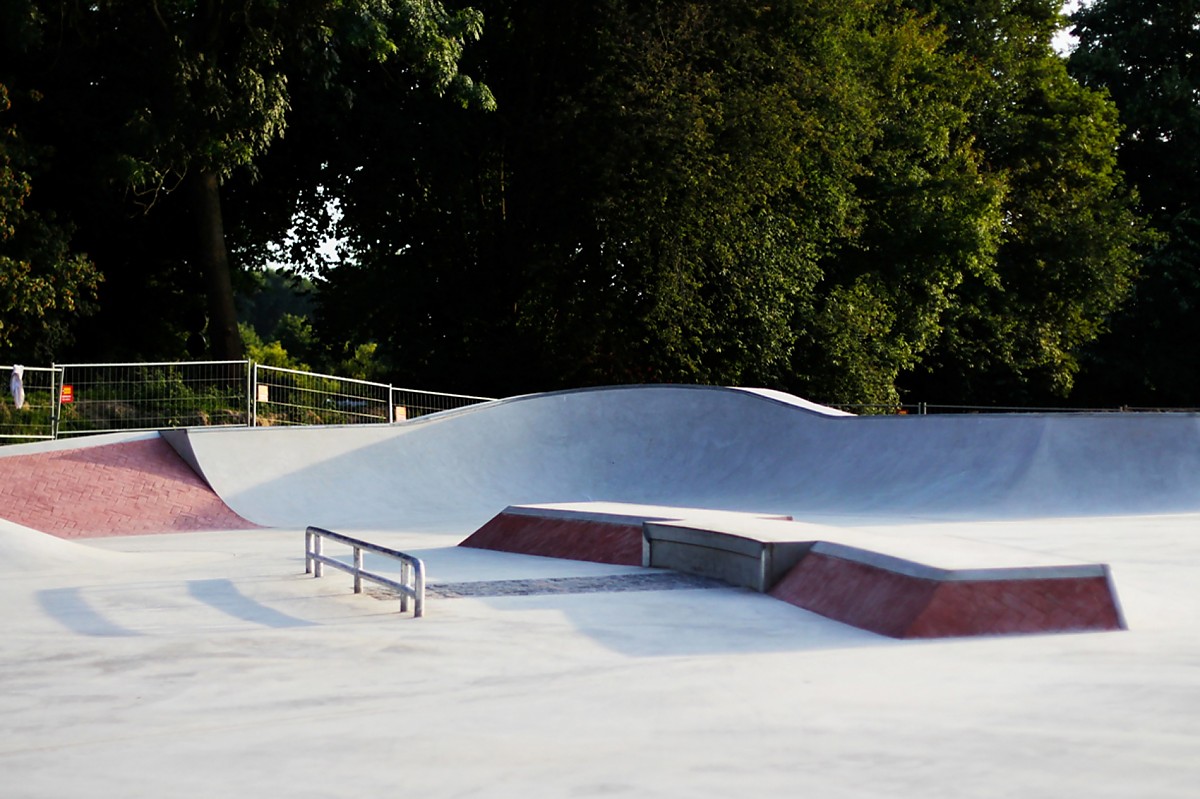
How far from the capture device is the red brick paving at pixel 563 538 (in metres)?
11.5

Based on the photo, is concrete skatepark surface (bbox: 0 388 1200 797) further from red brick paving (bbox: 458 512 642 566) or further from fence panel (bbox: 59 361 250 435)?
fence panel (bbox: 59 361 250 435)

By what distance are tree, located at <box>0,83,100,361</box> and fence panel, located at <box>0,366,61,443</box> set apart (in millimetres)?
4042

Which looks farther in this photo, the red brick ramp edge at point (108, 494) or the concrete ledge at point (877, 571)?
the red brick ramp edge at point (108, 494)

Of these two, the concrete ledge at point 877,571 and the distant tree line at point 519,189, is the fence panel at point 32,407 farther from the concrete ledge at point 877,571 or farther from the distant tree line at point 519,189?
the concrete ledge at point 877,571

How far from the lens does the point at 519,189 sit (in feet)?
96.1

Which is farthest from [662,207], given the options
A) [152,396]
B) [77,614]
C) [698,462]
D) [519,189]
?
[77,614]

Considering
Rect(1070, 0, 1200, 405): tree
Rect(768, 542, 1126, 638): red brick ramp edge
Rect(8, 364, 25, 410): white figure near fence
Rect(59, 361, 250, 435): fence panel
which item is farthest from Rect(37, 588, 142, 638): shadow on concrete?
Rect(1070, 0, 1200, 405): tree

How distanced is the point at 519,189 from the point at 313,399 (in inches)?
416

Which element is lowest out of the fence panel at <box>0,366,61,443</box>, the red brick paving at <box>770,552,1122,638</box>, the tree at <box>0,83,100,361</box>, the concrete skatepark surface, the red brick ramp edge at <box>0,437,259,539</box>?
the concrete skatepark surface

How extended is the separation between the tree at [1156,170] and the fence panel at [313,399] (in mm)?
29230

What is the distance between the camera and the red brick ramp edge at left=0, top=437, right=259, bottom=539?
1498cm

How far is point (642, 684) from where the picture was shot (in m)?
6.34

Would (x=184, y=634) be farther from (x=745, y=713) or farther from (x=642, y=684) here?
(x=745, y=713)

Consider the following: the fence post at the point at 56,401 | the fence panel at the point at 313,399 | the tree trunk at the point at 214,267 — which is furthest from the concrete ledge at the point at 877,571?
the tree trunk at the point at 214,267
